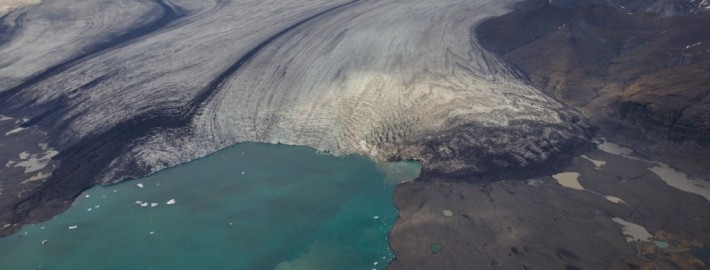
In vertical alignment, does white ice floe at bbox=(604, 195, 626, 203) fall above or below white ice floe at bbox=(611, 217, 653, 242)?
above

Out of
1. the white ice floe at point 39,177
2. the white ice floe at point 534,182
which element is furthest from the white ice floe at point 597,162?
the white ice floe at point 39,177

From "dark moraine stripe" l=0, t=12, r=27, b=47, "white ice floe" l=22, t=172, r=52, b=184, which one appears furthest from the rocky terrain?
"dark moraine stripe" l=0, t=12, r=27, b=47

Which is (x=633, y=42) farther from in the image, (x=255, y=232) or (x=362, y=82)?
(x=255, y=232)

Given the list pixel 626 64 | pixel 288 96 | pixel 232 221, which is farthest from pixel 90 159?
pixel 626 64

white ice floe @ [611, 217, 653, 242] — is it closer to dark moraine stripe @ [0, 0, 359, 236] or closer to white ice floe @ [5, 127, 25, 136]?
dark moraine stripe @ [0, 0, 359, 236]

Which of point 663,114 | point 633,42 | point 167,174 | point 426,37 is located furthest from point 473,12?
point 167,174

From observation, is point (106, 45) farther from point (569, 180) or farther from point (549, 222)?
point (549, 222)

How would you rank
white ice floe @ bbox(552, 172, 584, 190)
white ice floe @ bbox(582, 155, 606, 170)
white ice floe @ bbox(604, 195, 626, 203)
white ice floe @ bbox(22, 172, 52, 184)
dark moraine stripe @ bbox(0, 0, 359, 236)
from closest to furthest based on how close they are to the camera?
white ice floe @ bbox(604, 195, 626, 203)
white ice floe @ bbox(552, 172, 584, 190)
dark moraine stripe @ bbox(0, 0, 359, 236)
white ice floe @ bbox(582, 155, 606, 170)
white ice floe @ bbox(22, 172, 52, 184)
